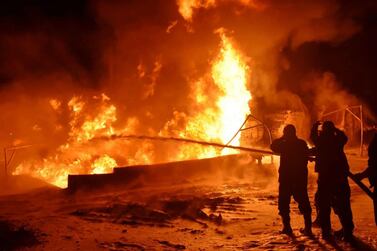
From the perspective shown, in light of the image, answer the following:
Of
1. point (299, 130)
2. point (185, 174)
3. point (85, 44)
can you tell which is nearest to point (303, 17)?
point (299, 130)

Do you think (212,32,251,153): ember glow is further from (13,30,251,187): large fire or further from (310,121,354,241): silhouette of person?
(310,121,354,241): silhouette of person

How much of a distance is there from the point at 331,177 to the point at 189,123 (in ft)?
33.7

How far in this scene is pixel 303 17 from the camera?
22047 millimetres

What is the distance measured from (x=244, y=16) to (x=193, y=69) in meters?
3.85

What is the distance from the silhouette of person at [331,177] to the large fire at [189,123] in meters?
9.03

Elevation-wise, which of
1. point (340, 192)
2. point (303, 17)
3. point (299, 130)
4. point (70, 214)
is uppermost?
point (303, 17)

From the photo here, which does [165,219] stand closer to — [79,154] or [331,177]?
[331,177]

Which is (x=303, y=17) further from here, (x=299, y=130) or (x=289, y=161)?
(x=289, y=161)

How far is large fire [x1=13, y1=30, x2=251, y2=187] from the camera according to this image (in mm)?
15773

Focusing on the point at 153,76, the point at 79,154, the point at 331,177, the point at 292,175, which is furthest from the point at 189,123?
the point at 331,177

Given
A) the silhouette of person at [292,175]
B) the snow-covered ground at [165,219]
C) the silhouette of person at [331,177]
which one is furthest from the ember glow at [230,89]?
the silhouette of person at [331,177]

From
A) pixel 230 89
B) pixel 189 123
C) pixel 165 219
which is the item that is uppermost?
pixel 230 89

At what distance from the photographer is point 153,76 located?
64.6 feet

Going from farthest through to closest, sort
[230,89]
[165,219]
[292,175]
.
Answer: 1. [230,89]
2. [165,219]
3. [292,175]
